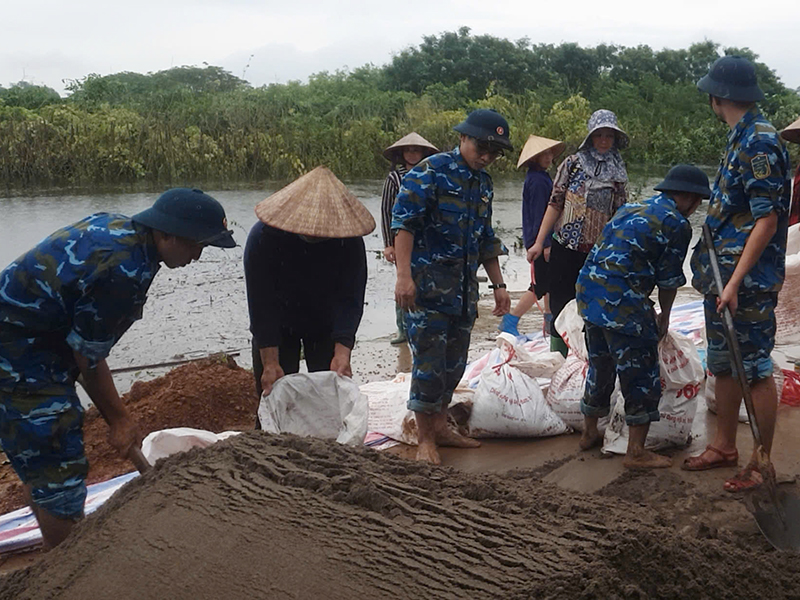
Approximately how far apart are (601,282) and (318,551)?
2024mm

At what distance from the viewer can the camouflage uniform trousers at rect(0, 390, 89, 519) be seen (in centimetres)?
271

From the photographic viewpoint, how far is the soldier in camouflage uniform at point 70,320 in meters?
2.57

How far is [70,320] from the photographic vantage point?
267cm

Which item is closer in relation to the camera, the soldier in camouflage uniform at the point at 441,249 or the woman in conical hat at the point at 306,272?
the woman in conical hat at the point at 306,272

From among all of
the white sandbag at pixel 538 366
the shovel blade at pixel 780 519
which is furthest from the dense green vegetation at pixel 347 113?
the shovel blade at pixel 780 519

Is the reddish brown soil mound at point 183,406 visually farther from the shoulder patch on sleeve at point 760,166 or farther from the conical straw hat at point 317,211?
the shoulder patch on sleeve at point 760,166

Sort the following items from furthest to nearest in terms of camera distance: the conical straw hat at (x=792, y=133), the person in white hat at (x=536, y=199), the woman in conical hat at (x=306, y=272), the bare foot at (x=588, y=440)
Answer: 1. the person in white hat at (x=536, y=199)
2. the conical straw hat at (x=792, y=133)
3. the bare foot at (x=588, y=440)
4. the woman in conical hat at (x=306, y=272)

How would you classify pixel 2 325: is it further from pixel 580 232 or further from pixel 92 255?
pixel 580 232

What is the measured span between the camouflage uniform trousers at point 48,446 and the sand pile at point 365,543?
0.32 metres

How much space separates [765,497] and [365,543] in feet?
6.38

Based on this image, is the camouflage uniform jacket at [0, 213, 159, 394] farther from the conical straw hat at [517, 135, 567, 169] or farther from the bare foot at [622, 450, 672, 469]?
the conical straw hat at [517, 135, 567, 169]

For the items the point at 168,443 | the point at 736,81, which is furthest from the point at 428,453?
the point at 736,81

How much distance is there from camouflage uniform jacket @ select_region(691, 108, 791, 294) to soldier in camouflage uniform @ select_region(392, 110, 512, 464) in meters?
0.97

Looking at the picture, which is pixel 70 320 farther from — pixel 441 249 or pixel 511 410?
pixel 511 410
